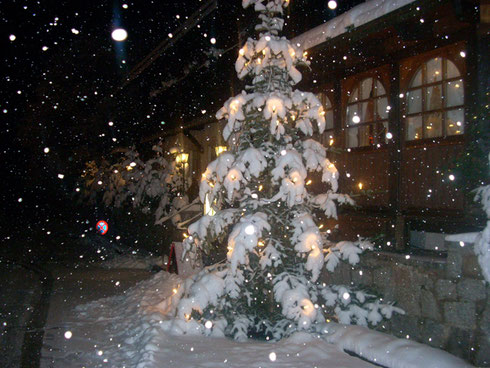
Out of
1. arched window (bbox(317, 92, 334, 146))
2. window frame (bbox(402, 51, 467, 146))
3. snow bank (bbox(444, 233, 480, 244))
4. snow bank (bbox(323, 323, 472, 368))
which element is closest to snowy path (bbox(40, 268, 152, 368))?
snow bank (bbox(323, 323, 472, 368))

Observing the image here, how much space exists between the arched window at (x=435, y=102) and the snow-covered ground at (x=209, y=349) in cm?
342

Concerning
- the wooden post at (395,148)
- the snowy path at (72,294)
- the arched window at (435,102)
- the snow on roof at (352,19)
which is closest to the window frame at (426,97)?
the arched window at (435,102)

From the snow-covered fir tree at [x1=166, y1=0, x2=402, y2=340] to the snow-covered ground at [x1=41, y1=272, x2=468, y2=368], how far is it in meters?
0.31

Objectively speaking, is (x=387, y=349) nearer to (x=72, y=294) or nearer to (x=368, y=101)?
(x=368, y=101)

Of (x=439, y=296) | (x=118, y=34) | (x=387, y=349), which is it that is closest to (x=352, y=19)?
(x=439, y=296)

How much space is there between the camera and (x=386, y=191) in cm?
799

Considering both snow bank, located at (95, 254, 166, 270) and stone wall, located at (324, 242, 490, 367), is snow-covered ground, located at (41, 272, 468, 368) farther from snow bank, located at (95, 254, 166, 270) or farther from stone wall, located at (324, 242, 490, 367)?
snow bank, located at (95, 254, 166, 270)

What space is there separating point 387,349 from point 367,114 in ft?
15.4

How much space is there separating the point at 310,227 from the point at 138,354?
2913mm

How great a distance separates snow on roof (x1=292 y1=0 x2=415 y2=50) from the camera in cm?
709

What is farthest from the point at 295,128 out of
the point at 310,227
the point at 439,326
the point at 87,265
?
the point at 87,265

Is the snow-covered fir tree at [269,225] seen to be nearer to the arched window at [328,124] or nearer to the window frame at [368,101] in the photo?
the window frame at [368,101]

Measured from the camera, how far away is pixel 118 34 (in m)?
20.4

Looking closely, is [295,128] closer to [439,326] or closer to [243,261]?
[243,261]
